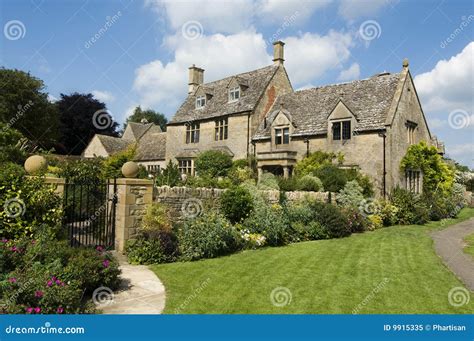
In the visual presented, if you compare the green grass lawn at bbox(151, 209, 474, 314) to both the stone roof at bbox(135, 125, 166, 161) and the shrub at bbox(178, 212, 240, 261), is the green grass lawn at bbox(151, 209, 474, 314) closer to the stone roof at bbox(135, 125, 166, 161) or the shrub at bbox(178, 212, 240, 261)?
the shrub at bbox(178, 212, 240, 261)

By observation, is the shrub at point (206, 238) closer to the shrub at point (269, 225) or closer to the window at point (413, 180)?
the shrub at point (269, 225)

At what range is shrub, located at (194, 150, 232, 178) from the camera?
90.3 ft

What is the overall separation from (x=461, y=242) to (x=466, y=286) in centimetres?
723

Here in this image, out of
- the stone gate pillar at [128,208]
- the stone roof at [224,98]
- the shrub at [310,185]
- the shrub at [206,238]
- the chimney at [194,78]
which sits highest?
the chimney at [194,78]

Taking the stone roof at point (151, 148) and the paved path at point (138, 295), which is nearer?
the paved path at point (138, 295)

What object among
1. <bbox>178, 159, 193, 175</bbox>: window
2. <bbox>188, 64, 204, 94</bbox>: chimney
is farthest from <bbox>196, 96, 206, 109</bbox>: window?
<bbox>178, 159, 193, 175</bbox>: window

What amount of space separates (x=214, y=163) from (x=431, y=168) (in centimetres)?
1610

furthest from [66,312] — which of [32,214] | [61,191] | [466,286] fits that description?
[466,286]

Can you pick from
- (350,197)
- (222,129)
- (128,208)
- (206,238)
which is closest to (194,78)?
(222,129)

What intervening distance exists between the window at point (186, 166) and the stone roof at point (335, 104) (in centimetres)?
725

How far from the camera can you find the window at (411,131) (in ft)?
83.1

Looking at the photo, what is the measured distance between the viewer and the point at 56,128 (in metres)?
47.0

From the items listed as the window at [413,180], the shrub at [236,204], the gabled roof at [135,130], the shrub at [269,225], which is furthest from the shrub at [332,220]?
the gabled roof at [135,130]

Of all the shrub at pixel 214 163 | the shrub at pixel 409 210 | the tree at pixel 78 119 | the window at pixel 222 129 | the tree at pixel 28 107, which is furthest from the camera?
the tree at pixel 78 119
